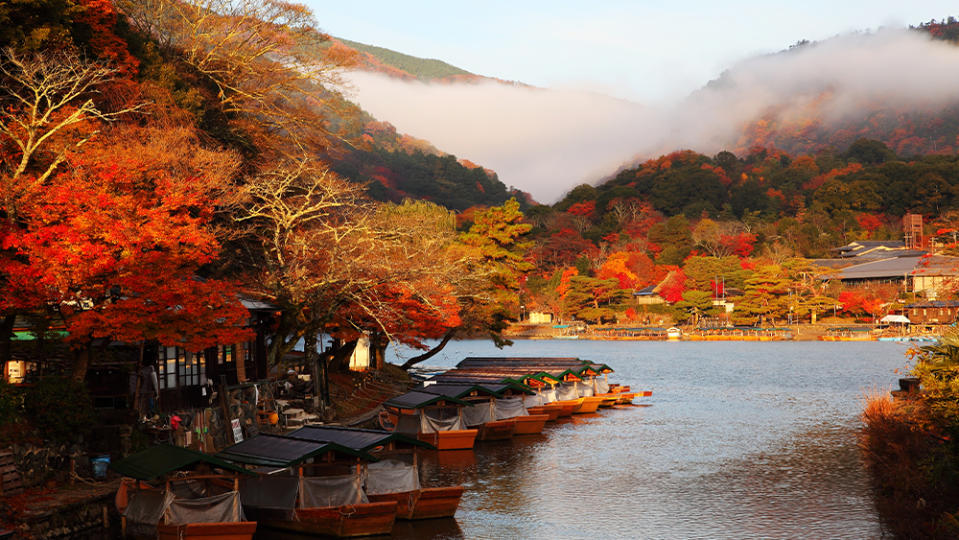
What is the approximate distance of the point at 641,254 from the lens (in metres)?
138

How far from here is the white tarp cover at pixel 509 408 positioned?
37500 millimetres

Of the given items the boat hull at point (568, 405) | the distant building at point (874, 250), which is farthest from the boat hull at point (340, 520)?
the distant building at point (874, 250)

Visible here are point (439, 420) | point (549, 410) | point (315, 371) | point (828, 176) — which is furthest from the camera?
point (828, 176)

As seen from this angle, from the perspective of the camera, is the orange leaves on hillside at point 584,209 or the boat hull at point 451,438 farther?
the orange leaves on hillside at point 584,209

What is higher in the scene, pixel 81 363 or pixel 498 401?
pixel 81 363

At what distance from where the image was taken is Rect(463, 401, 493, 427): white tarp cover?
3625cm

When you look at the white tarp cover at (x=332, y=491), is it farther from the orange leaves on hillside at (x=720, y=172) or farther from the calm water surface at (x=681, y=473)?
the orange leaves on hillside at (x=720, y=172)

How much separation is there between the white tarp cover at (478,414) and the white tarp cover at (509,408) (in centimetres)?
78

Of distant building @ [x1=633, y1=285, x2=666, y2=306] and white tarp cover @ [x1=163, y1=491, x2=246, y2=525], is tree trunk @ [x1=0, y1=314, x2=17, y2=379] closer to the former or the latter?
white tarp cover @ [x1=163, y1=491, x2=246, y2=525]

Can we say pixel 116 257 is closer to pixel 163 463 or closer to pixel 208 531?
pixel 163 463

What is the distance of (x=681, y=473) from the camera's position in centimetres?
2942

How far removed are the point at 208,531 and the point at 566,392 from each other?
29.2 meters

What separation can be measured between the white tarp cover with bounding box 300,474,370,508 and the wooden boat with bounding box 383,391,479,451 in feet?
39.2

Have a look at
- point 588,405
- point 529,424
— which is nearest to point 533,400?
point 529,424
